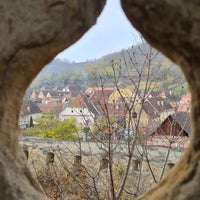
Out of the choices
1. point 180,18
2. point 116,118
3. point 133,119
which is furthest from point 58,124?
point 180,18

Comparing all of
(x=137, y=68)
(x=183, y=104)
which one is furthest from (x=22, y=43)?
(x=183, y=104)

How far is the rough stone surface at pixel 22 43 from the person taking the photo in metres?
1.01

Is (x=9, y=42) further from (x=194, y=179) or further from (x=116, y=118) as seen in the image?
(x=116, y=118)

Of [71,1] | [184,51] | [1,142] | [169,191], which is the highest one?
[71,1]

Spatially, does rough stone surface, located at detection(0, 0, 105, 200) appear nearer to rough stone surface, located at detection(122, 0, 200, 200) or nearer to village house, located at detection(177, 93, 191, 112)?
rough stone surface, located at detection(122, 0, 200, 200)

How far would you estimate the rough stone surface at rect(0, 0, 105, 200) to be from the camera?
101 cm

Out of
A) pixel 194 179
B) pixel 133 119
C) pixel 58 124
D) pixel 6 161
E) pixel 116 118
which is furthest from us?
pixel 58 124

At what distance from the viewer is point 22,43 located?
1.01 m

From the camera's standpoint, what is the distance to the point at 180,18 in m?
0.84

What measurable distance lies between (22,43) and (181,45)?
1.36 feet

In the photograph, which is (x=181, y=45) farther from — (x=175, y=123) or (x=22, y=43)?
(x=175, y=123)

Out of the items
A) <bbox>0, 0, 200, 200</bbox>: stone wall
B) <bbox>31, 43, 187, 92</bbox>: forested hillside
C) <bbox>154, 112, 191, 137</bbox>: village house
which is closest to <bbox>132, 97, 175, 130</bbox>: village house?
<bbox>154, 112, 191, 137</bbox>: village house

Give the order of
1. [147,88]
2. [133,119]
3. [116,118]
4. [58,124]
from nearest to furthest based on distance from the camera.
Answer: [147,88], [133,119], [116,118], [58,124]

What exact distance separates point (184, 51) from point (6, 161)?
20.8 inches
